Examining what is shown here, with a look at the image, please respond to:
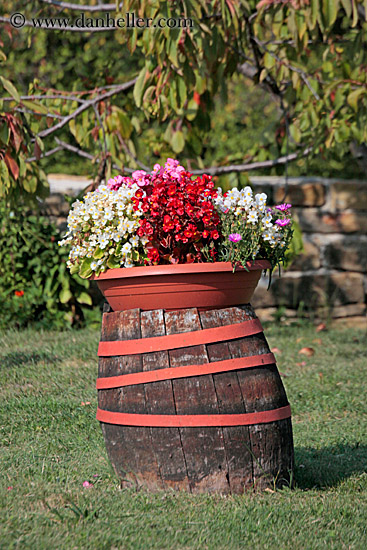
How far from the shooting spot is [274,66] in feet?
16.7

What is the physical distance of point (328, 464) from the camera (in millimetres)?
3111

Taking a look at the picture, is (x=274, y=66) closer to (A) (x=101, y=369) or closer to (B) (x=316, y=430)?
(B) (x=316, y=430)

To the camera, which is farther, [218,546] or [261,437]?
[261,437]

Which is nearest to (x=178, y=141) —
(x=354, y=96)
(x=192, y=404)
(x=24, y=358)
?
(x=354, y=96)

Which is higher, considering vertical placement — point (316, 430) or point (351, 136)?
point (351, 136)

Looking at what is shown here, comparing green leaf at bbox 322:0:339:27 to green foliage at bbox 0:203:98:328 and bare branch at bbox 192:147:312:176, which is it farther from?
green foliage at bbox 0:203:98:328

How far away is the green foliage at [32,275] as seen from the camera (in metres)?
5.89

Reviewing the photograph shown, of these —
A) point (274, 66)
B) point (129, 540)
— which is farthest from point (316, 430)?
point (274, 66)

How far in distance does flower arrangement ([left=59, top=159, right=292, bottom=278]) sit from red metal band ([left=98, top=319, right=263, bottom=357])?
262mm

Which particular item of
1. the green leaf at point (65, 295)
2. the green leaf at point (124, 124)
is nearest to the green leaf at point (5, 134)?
the green leaf at point (124, 124)

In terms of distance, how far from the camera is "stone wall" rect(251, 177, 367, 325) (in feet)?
22.4

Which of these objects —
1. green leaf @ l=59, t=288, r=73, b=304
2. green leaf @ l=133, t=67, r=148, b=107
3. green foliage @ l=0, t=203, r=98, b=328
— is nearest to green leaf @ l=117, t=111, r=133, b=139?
green leaf @ l=133, t=67, r=148, b=107

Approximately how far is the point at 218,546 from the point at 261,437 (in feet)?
1.61

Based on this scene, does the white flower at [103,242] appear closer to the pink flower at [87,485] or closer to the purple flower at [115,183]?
the purple flower at [115,183]
